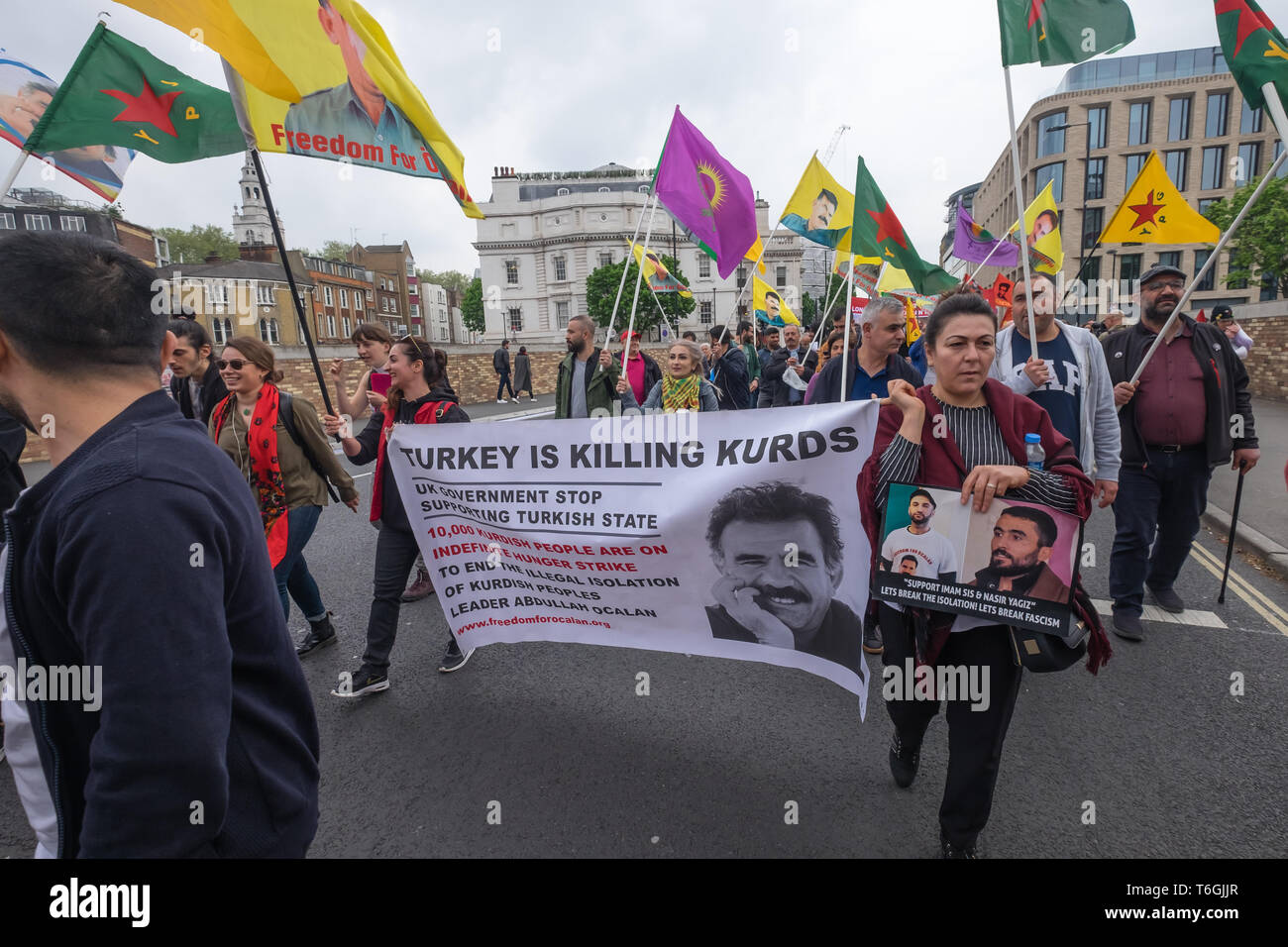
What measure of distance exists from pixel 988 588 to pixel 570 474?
178cm

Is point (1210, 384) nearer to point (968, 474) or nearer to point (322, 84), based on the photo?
point (968, 474)

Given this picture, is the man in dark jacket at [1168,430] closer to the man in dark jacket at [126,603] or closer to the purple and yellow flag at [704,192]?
the purple and yellow flag at [704,192]

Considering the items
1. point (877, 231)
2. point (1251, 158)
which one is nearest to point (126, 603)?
point (877, 231)

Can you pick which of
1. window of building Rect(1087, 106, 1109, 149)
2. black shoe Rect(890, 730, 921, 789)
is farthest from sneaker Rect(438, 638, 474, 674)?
window of building Rect(1087, 106, 1109, 149)

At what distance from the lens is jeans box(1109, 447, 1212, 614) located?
427cm

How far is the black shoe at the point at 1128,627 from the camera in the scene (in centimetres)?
411

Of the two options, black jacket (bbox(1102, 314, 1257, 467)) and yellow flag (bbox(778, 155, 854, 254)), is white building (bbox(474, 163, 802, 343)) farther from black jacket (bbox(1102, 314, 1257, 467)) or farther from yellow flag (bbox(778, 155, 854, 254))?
black jacket (bbox(1102, 314, 1257, 467))

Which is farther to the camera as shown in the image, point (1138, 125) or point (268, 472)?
point (1138, 125)

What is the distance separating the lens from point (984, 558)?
2156 millimetres

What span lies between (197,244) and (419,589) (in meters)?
91.5

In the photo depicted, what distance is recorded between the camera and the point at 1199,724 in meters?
3.18

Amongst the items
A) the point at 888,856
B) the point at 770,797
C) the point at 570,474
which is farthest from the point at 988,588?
the point at 570,474

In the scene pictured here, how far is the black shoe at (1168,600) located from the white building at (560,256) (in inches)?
2842

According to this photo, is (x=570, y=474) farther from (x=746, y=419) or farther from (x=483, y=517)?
(x=746, y=419)
